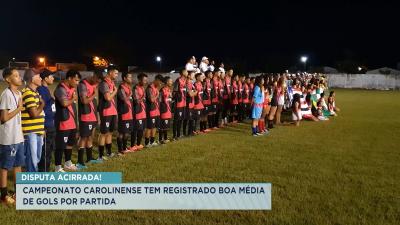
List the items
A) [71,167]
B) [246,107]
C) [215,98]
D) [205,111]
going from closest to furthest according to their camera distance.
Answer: [71,167], [205,111], [215,98], [246,107]

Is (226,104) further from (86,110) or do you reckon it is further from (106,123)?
(86,110)

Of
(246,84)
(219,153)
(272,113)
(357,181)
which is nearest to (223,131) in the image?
(272,113)

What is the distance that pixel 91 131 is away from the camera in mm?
9242

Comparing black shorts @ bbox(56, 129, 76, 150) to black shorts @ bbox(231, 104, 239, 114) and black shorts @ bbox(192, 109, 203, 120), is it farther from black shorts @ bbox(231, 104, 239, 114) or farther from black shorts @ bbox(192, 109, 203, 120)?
black shorts @ bbox(231, 104, 239, 114)

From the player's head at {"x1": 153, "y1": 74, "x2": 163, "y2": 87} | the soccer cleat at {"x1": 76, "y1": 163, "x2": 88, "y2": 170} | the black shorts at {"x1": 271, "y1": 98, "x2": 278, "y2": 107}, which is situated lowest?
the soccer cleat at {"x1": 76, "y1": 163, "x2": 88, "y2": 170}

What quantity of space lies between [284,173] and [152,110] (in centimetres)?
434

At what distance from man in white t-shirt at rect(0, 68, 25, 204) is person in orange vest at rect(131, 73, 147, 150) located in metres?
4.50

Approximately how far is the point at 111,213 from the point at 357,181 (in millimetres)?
4348

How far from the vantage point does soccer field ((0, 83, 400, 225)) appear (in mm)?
5887

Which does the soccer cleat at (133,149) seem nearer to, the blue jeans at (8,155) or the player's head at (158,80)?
the player's head at (158,80)

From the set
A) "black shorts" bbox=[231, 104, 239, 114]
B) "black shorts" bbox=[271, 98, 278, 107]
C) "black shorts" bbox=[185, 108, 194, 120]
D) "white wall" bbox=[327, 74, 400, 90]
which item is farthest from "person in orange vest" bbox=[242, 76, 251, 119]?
"white wall" bbox=[327, 74, 400, 90]

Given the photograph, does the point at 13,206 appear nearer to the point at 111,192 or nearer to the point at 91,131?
the point at 111,192

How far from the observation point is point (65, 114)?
335 inches

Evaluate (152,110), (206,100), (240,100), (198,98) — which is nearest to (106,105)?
(152,110)
